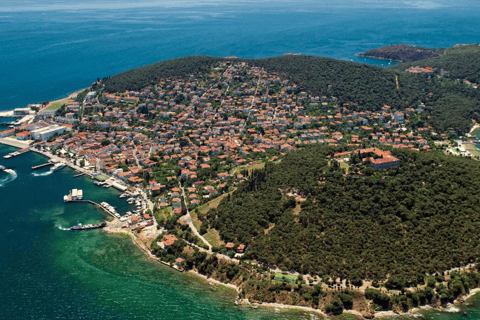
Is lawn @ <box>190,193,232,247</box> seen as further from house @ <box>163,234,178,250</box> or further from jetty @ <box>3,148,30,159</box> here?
jetty @ <box>3,148,30,159</box>

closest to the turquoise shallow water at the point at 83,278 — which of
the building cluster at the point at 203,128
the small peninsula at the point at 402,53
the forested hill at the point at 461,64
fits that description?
the building cluster at the point at 203,128

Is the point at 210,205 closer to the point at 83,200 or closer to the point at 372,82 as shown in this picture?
the point at 83,200

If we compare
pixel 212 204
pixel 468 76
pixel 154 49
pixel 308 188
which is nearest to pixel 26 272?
pixel 212 204

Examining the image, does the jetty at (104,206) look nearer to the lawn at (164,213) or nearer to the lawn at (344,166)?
the lawn at (164,213)

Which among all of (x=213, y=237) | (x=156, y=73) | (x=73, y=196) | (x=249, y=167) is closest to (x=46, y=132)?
(x=73, y=196)

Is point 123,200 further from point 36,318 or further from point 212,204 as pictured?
point 36,318

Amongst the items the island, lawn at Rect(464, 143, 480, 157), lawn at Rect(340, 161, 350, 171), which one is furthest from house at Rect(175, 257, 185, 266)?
lawn at Rect(464, 143, 480, 157)
